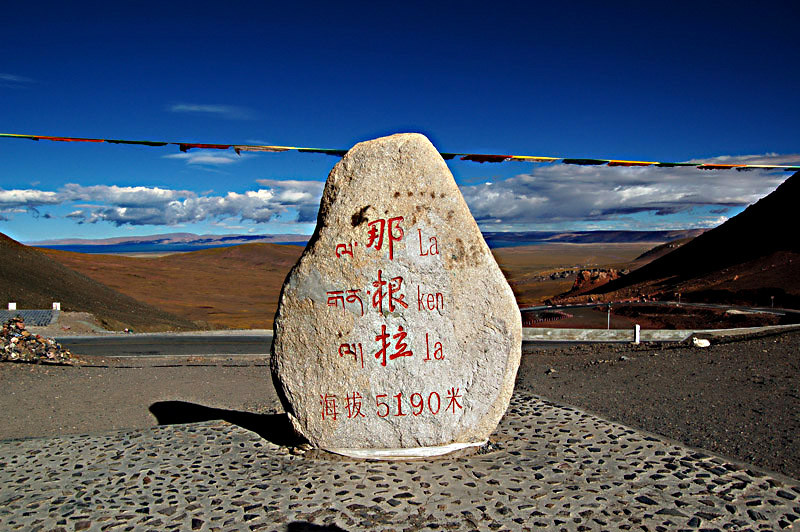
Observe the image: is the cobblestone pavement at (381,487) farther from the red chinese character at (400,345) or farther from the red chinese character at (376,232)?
the red chinese character at (376,232)

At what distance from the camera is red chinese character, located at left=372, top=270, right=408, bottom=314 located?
238 inches

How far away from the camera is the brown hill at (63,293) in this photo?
25609mm

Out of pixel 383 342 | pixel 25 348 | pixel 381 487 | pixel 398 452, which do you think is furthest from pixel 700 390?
pixel 25 348

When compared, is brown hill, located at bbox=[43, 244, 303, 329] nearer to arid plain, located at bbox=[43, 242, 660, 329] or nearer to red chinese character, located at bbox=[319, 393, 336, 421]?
arid plain, located at bbox=[43, 242, 660, 329]

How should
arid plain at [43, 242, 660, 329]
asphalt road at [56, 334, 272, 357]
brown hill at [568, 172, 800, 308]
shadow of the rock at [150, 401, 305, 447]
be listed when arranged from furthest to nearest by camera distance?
arid plain at [43, 242, 660, 329], brown hill at [568, 172, 800, 308], asphalt road at [56, 334, 272, 357], shadow of the rock at [150, 401, 305, 447]

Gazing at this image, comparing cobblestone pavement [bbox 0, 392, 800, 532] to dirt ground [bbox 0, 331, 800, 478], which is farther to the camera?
dirt ground [bbox 0, 331, 800, 478]

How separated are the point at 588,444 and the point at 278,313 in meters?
3.58

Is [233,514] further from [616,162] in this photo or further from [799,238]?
[799,238]

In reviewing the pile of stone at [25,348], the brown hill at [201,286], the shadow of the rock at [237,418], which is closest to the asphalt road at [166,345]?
the pile of stone at [25,348]

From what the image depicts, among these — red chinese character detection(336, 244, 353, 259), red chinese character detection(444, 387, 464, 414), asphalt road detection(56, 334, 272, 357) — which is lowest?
asphalt road detection(56, 334, 272, 357)

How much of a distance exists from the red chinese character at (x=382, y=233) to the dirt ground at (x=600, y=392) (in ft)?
10.9

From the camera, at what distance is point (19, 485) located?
17.6 ft

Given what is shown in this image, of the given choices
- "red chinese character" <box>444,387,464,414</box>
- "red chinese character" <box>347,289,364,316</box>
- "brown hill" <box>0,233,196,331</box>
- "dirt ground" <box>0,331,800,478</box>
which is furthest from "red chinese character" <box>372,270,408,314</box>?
"brown hill" <box>0,233,196,331</box>

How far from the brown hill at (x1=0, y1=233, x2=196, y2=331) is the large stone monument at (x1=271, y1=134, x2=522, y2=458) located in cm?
2068
